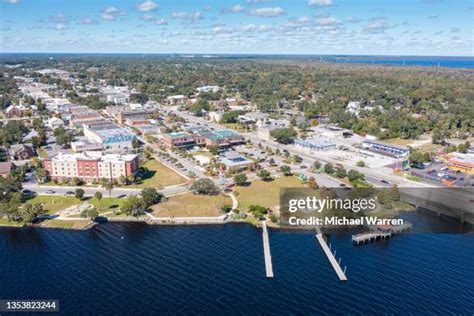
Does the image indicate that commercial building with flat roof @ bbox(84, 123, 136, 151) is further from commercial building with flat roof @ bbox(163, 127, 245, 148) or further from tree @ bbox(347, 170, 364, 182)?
tree @ bbox(347, 170, 364, 182)

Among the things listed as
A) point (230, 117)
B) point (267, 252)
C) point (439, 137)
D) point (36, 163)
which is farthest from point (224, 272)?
point (230, 117)

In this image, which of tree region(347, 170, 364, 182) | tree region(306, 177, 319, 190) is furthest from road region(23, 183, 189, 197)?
tree region(347, 170, 364, 182)

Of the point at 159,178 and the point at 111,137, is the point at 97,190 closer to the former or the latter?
the point at 159,178

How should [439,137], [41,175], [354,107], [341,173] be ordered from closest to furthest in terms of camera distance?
1. [41,175]
2. [341,173]
3. [439,137]
4. [354,107]

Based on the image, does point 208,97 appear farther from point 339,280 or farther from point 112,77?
point 339,280

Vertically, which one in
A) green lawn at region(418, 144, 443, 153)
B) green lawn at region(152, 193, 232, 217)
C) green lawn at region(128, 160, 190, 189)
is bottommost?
green lawn at region(152, 193, 232, 217)

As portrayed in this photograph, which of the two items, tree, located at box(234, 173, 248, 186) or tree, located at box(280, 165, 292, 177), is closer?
tree, located at box(234, 173, 248, 186)
